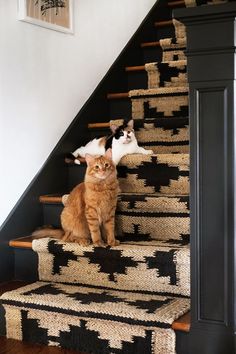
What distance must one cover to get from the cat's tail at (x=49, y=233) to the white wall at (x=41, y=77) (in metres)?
0.20

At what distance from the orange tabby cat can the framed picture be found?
85 centimetres

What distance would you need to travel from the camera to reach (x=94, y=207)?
2922 millimetres

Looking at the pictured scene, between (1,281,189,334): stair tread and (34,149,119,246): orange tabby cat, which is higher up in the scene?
(34,149,119,246): orange tabby cat

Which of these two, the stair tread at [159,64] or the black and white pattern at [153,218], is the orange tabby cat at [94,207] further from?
the stair tread at [159,64]

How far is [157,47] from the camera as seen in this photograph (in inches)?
166

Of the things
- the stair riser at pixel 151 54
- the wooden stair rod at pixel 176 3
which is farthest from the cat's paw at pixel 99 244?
the wooden stair rod at pixel 176 3

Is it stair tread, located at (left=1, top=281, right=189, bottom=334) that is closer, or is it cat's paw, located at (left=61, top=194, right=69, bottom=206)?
stair tread, located at (left=1, top=281, right=189, bottom=334)

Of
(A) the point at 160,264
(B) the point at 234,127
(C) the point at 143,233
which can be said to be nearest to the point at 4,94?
(C) the point at 143,233

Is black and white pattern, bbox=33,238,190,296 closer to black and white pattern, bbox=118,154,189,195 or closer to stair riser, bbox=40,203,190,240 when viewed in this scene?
stair riser, bbox=40,203,190,240

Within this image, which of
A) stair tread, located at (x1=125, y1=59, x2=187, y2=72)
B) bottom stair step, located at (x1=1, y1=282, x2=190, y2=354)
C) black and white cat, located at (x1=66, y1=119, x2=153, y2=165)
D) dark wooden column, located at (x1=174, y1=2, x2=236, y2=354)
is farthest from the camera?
stair tread, located at (x1=125, y1=59, x2=187, y2=72)

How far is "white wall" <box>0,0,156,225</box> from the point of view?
10.0 ft

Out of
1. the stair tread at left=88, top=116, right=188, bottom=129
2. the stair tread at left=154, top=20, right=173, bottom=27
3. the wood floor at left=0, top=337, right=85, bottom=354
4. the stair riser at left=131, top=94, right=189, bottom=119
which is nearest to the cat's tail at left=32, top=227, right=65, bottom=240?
the wood floor at left=0, top=337, right=85, bottom=354

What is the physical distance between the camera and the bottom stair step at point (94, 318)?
2309 mm

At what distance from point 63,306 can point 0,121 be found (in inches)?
41.3
